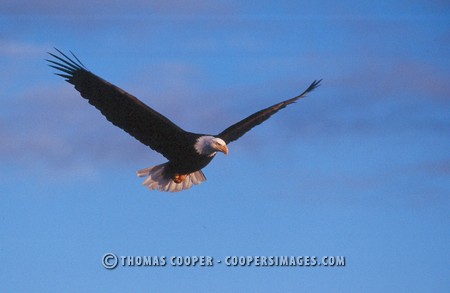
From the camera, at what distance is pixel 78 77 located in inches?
301

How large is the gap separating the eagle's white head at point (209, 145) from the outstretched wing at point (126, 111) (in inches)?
7.9

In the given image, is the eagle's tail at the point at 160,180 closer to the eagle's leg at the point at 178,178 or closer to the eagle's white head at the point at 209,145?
the eagle's leg at the point at 178,178

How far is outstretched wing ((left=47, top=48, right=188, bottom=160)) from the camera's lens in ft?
25.0

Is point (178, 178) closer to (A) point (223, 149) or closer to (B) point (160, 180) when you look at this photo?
(B) point (160, 180)

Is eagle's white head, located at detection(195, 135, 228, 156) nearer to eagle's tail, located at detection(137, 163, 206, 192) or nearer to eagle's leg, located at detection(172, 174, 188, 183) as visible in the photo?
eagle's leg, located at detection(172, 174, 188, 183)

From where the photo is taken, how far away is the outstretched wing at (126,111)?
7609 millimetres

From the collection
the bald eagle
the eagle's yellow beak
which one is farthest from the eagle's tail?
the eagle's yellow beak

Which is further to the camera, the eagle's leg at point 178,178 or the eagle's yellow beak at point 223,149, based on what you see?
the eagle's leg at point 178,178

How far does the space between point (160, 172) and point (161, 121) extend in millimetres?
1045

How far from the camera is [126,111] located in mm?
7824

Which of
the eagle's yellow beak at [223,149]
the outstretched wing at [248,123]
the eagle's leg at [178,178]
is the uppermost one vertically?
the outstretched wing at [248,123]

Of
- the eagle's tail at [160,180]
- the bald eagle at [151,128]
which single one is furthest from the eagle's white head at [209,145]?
the eagle's tail at [160,180]

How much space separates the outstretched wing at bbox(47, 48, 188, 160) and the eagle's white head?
0.66ft

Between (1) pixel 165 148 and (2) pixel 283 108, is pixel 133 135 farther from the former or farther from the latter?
(2) pixel 283 108
